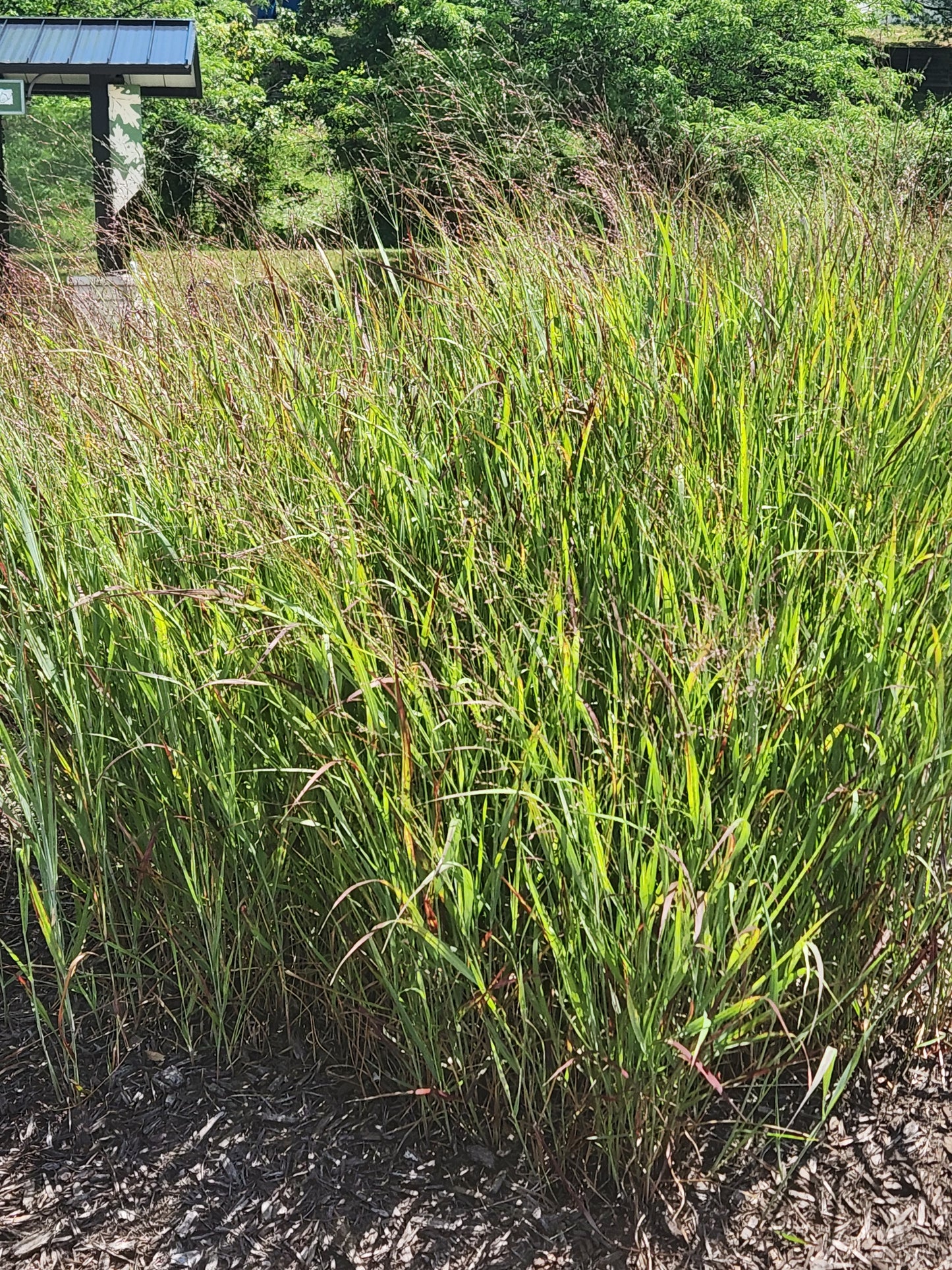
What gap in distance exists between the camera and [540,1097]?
1.81 metres

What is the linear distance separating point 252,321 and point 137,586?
147 centimetres

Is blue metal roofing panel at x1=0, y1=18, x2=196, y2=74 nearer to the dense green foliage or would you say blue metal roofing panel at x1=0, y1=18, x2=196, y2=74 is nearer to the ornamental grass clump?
the dense green foliage

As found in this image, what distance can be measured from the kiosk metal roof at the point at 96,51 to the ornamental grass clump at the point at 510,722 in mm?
6946

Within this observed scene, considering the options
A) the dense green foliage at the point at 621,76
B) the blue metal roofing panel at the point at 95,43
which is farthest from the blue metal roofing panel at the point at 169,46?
the dense green foliage at the point at 621,76

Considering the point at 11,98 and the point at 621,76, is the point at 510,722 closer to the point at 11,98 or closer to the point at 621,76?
the point at 11,98

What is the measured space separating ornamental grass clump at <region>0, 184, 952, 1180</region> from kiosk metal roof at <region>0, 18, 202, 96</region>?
273 inches

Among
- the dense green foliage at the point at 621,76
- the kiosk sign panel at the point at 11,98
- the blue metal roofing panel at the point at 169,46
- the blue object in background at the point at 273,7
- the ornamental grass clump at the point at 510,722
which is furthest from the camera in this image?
the blue object in background at the point at 273,7

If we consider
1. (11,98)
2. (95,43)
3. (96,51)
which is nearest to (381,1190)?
(11,98)

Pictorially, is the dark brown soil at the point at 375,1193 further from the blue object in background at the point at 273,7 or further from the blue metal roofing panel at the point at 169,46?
the blue object in background at the point at 273,7

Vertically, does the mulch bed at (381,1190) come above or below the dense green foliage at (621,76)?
below

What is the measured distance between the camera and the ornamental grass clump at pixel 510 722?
1594mm

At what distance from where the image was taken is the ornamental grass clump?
159 centimetres

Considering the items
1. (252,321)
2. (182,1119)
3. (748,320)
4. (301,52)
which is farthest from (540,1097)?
(301,52)

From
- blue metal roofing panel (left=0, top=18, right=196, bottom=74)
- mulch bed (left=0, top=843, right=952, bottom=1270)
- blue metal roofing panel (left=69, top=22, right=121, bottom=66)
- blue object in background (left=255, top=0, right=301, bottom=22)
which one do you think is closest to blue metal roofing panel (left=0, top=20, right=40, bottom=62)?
blue metal roofing panel (left=0, top=18, right=196, bottom=74)
